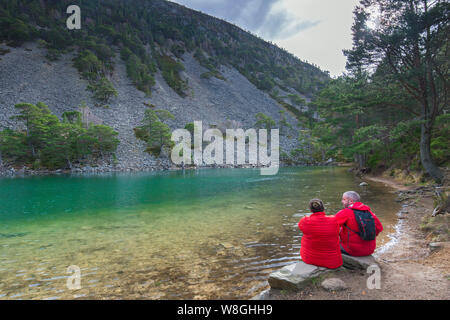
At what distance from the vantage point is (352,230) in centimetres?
421

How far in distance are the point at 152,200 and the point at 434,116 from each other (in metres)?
17.7

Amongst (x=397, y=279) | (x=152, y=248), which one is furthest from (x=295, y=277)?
(x=152, y=248)

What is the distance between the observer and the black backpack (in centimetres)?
411

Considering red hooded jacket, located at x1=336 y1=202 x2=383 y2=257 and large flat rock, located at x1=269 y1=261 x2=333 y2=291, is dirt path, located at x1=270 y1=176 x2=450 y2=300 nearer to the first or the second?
large flat rock, located at x1=269 y1=261 x2=333 y2=291

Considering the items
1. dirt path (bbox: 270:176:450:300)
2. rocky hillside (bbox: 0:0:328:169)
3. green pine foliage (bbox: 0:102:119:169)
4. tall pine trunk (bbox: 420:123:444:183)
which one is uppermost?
rocky hillside (bbox: 0:0:328:169)

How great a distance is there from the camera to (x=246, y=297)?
411 centimetres

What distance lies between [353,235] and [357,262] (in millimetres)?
459

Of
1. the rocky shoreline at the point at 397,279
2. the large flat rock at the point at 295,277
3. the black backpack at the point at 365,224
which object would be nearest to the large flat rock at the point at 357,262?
the rocky shoreline at the point at 397,279

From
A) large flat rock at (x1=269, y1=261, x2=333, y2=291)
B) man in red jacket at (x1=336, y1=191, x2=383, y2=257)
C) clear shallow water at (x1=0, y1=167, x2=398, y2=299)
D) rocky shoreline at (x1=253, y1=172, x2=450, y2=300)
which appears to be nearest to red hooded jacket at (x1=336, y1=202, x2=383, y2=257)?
man in red jacket at (x1=336, y1=191, x2=383, y2=257)

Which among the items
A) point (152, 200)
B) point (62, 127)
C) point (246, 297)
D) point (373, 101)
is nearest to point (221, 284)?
point (246, 297)

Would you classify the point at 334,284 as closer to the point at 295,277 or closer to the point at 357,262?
the point at 295,277

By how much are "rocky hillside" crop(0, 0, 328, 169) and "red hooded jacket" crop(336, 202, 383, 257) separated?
49.9 meters
